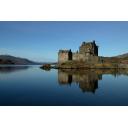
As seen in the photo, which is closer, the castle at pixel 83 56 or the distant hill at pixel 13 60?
the distant hill at pixel 13 60

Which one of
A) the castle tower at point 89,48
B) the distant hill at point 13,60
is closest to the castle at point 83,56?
the castle tower at point 89,48

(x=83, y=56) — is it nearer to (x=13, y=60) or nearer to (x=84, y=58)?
(x=84, y=58)

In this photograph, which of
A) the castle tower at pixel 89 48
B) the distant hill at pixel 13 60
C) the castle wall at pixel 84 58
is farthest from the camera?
the castle wall at pixel 84 58

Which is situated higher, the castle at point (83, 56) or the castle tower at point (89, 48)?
the castle tower at point (89, 48)

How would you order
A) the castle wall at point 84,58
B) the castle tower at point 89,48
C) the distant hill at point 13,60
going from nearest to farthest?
1. the castle tower at point 89,48
2. the distant hill at point 13,60
3. the castle wall at point 84,58

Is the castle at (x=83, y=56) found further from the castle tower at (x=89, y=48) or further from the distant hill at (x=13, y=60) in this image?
the distant hill at (x=13, y=60)

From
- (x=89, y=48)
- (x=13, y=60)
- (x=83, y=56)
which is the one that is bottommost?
(x=13, y=60)

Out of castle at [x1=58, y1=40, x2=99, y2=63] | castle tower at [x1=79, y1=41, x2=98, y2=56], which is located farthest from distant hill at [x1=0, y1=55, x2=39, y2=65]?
castle tower at [x1=79, y1=41, x2=98, y2=56]

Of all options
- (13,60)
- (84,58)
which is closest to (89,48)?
(84,58)

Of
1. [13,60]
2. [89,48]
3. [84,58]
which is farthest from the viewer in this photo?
[84,58]
